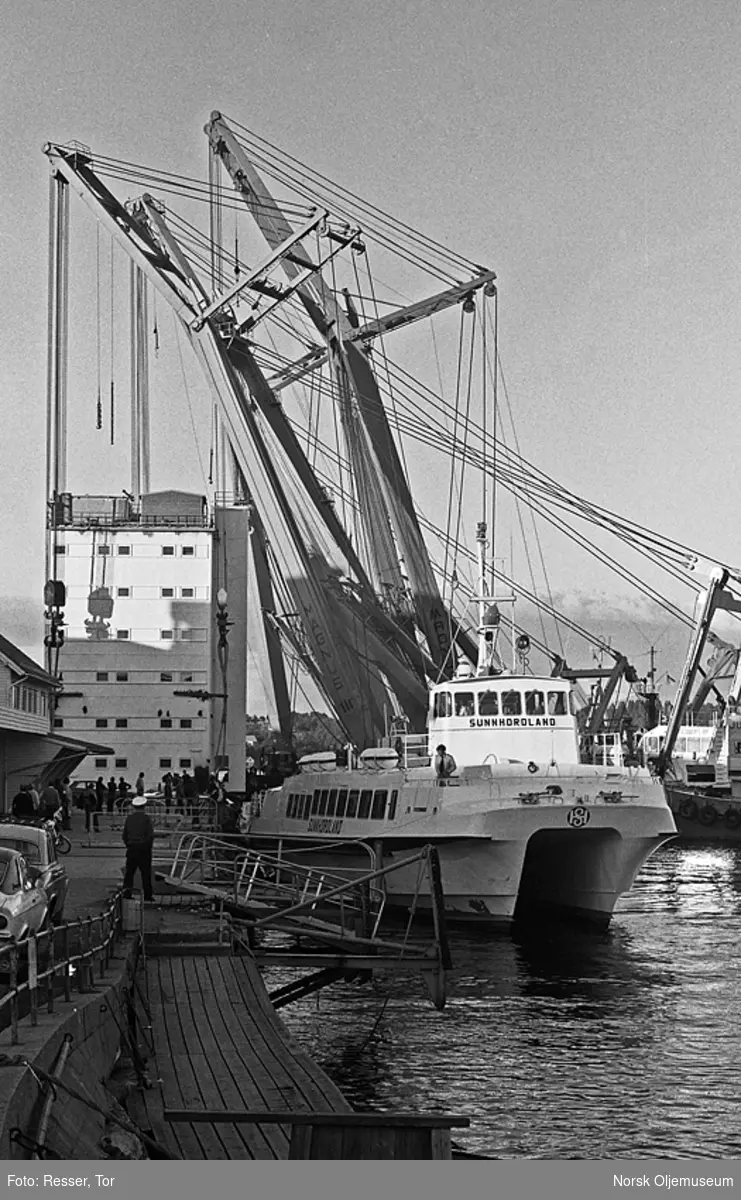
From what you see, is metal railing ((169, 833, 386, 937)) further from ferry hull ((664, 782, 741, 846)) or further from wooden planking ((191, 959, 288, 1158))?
ferry hull ((664, 782, 741, 846))

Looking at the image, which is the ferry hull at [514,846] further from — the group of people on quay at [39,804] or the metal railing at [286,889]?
the group of people on quay at [39,804]

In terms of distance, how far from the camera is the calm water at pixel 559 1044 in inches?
657

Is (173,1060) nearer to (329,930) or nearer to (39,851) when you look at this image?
(39,851)

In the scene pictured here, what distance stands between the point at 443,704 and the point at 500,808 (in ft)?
19.3

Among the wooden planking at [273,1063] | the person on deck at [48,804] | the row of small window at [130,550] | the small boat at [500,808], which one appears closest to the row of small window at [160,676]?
the row of small window at [130,550]

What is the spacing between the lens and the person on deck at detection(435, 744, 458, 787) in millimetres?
36250

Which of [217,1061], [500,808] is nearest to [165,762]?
[500,808]

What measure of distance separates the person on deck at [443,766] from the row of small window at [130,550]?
146ft

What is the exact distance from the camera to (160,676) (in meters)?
78.1

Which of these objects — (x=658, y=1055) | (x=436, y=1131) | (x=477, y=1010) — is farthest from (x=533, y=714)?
(x=436, y=1131)

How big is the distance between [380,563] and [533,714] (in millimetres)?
15994

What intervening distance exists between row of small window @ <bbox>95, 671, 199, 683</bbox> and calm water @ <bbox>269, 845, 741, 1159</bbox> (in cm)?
4568

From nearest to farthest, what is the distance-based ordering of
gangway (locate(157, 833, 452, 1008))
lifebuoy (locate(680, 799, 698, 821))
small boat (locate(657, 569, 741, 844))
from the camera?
gangway (locate(157, 833, 452, 1008)) → small boat (locate(657, 569, 741, 844)) → lifebuoy (locate(680, 799, 698, 821))

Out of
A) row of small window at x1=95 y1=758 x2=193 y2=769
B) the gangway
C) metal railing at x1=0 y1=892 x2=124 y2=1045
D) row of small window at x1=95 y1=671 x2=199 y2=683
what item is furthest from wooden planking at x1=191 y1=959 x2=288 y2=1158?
row of small window at x1=95 y1=671 x2=199 y2=683
